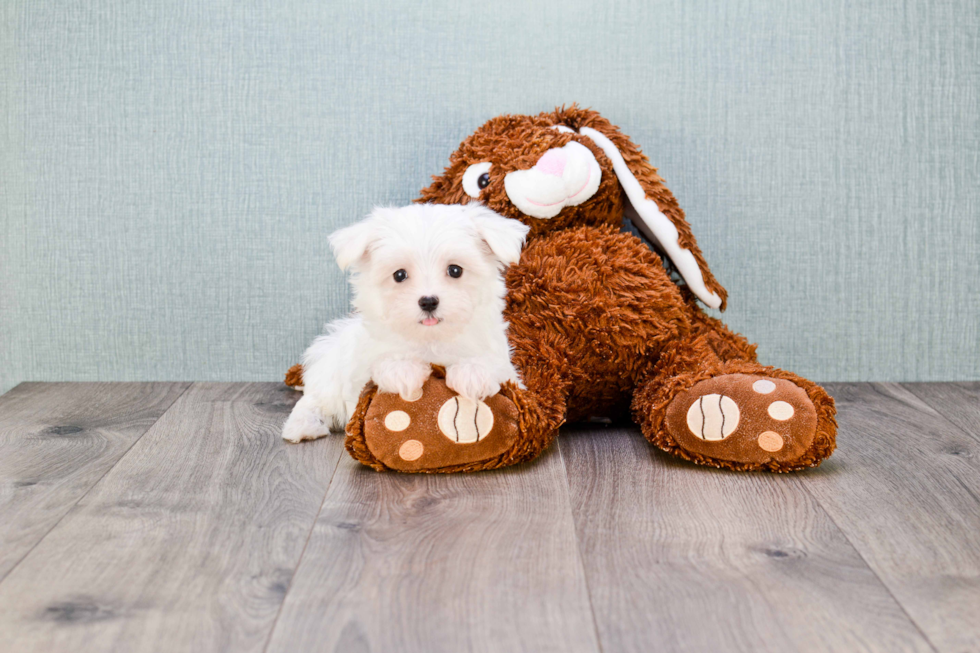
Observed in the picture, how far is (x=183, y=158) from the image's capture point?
208cm

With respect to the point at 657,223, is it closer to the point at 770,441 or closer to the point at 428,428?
the point at 770,441

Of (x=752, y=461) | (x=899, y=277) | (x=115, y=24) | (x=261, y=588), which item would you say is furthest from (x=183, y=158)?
(x=899, y=277)

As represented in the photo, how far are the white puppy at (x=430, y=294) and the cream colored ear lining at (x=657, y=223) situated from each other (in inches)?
15.8

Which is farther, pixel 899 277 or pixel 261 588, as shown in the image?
pixel 899 277

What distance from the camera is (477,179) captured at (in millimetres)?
1829

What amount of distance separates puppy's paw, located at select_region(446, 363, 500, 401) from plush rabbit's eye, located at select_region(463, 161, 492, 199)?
48cm

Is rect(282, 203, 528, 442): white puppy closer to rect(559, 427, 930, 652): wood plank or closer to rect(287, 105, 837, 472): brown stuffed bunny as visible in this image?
rect(287, 105, 837, 472): brown stuffed bunny

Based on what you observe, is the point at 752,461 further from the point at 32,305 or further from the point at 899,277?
the point at 32,305

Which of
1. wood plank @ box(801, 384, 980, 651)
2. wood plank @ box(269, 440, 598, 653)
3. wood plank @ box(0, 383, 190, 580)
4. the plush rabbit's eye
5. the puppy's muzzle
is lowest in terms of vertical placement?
wood plank @ box(801, 384, 980, 651)

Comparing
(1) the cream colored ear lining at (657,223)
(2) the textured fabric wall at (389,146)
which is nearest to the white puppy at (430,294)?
(1) the cream colored ear lining at (657,223)

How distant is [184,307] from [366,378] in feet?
2.63

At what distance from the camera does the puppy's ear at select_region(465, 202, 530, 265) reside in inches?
55.9

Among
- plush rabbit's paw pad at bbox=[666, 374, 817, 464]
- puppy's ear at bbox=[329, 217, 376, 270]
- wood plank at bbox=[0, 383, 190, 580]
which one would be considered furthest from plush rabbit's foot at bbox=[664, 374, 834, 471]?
wood plank at bbox=[0, 383, 190, 580]

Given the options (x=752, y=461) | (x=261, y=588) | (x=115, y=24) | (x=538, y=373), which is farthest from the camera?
(x=115, y=24)
